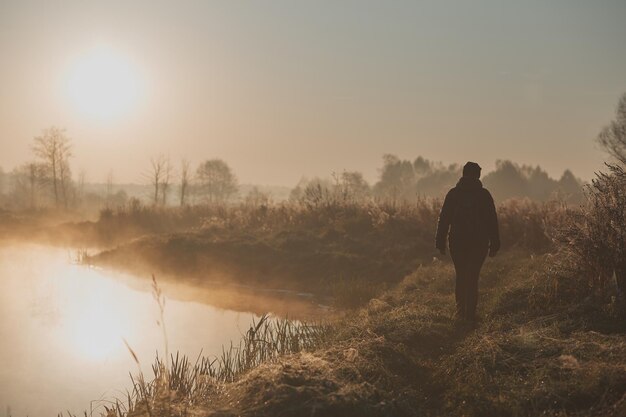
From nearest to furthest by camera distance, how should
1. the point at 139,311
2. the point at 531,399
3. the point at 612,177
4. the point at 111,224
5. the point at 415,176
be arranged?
1. the point at 531,399
2. the point at 612,177
3. the point at 139,311
4. the point at 111,224
5. the point at 415,176

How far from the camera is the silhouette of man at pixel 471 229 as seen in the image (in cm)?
966

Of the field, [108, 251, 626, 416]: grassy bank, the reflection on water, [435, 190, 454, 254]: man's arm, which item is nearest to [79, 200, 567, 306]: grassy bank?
the field

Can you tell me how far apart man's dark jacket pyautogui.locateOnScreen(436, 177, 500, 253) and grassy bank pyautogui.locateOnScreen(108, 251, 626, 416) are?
1.29 meters

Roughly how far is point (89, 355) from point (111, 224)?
24842 mm

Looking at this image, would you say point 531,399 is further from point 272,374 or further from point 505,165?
point 505,165

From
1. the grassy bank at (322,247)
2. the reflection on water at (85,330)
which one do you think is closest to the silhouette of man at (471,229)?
the reflection on water at (85,330)

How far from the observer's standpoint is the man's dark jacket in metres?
9.67

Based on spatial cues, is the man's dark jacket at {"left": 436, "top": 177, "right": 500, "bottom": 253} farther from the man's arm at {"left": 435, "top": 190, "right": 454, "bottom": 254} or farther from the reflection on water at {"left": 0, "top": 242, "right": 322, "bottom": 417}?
the reflection on water at {"left": 0, "top": 242, "right": 322, "bottom": 417}

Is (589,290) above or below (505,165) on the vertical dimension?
below

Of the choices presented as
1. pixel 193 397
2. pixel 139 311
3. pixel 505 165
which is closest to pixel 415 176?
pixel 505 165

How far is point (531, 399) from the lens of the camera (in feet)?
19.4

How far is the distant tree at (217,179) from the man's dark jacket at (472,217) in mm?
Result: 87869

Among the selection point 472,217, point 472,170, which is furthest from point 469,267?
point 472,170

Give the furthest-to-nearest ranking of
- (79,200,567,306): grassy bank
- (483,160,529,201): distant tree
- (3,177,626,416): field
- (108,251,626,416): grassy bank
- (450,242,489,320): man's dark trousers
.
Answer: (483,160,529,201): distant tree
(79,200,567,306): grassy bank
(450,242,489,320): man's dark trousers
(3,177,626,416): field
(108,251,626,416): grassy bank
